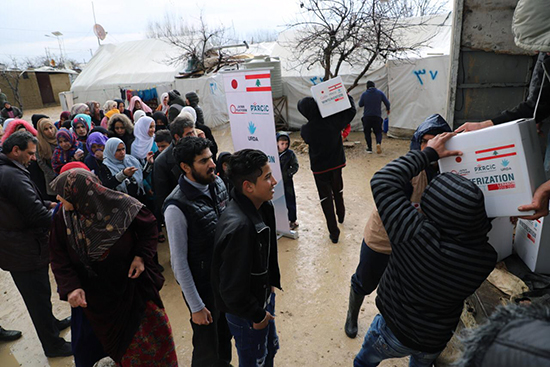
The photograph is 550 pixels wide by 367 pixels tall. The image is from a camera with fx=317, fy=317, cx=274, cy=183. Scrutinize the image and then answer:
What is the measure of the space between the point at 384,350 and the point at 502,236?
119cm

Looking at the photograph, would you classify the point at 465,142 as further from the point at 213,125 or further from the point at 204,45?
the point at 204,45

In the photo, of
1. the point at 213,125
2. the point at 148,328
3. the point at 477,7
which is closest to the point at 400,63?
the point at 477,7

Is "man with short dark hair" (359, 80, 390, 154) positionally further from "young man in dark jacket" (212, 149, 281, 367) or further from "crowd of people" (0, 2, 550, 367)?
"young man in dark jacket" (212, 149, 281, 367)

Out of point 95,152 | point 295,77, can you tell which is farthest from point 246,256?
point 295,77

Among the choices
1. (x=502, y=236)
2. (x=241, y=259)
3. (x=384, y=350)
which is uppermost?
(x=241, y=259)

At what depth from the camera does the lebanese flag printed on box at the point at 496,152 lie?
143 cm

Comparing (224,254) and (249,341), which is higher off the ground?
(224,254)

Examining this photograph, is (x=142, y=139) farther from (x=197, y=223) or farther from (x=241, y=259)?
(x=241, y=259)

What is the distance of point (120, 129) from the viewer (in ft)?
16.5

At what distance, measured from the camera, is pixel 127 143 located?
5.05 metres

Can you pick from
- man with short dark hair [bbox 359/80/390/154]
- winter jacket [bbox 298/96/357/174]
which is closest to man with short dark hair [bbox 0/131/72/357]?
winter jacket [bbox 298/96/357/174]

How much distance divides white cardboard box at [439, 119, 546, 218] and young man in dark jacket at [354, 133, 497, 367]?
9cm

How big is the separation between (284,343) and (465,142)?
2.36m

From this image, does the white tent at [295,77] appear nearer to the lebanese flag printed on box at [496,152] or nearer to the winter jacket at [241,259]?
the lebanese flag printed on box at [496,152]
